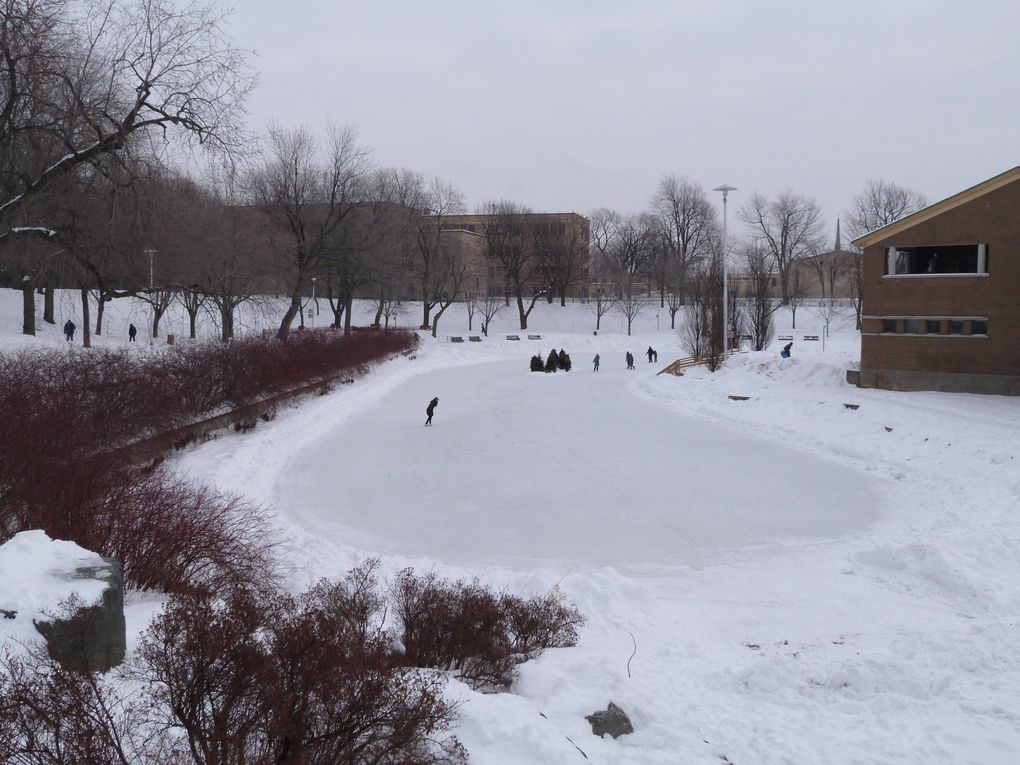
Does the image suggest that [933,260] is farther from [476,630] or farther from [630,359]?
[476,630]

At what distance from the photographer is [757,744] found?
5.63 metres

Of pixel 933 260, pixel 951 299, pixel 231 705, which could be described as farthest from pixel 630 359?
pixel 231 705

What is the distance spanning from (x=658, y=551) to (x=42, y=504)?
8.15 m

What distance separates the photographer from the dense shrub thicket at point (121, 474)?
7996mm

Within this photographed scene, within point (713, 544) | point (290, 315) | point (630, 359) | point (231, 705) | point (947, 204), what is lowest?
point (713, 544)

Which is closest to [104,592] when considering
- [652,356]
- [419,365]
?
[419,365]

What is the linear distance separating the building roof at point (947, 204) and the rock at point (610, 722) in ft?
78.3

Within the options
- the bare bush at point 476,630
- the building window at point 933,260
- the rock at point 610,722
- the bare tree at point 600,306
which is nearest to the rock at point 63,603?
the bare bush at point 476,630

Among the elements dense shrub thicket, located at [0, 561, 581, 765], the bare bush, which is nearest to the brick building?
the bare bush

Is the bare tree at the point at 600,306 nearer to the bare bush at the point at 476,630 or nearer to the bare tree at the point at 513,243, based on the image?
the bare tree at the point at 513,243

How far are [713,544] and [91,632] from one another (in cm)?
937

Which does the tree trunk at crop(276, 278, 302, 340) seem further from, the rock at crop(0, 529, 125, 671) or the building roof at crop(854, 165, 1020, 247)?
the rock at crop(0, 529, 125, 671)

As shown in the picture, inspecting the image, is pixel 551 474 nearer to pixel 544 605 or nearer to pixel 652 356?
pixel 544 605

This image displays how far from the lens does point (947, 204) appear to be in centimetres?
2523
